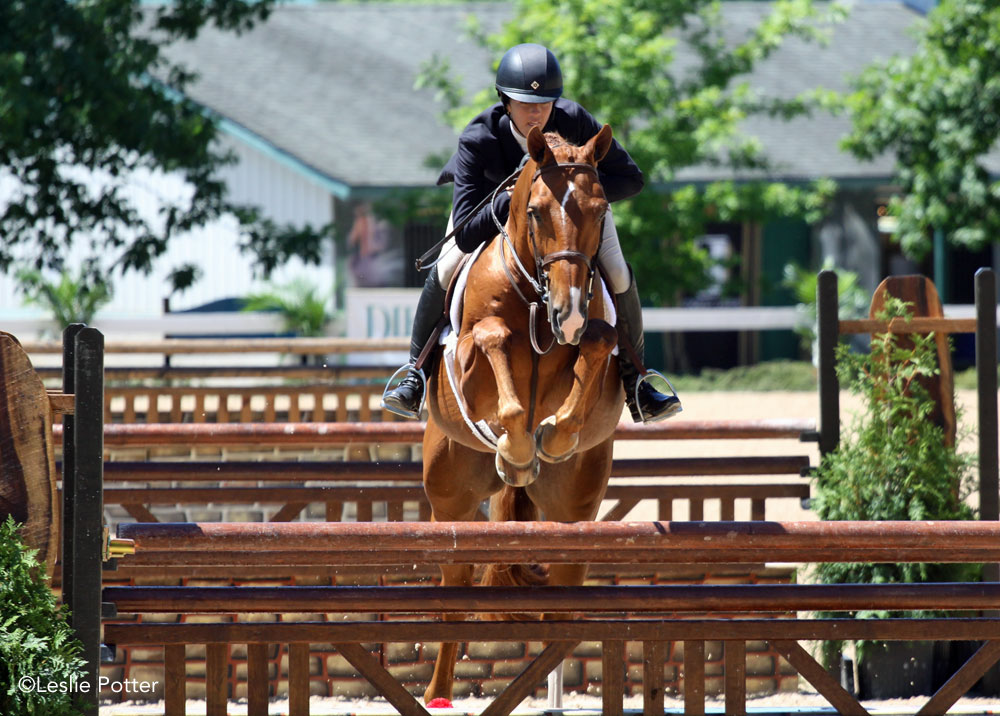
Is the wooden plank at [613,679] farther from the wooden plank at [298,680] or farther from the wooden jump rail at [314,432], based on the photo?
the wooden jump rail at [314,432]

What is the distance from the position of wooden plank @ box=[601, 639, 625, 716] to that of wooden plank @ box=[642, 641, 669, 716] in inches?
3.7

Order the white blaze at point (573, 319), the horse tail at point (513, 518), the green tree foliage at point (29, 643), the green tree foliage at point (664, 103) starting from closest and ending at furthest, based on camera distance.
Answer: the green tree foliage at point (29, 643) < the white blaze at point (573, 319) < the horse tail at point (513, 518) < the green tree foliage at point (664, 103)

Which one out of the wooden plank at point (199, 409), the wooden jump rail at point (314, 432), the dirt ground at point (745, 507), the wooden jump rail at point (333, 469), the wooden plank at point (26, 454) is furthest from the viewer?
the wooden plank at point (199, 409)

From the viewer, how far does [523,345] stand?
158 inches

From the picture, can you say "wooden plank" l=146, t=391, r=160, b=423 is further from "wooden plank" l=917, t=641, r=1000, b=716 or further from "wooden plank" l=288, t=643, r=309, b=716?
"wooden plank" l=917, t=641, r=1000, b=716

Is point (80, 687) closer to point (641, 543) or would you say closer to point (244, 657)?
point (641, 543)

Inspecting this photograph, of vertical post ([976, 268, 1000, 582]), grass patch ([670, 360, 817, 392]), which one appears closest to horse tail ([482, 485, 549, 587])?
vertical post ([976, 268, 1000, 582])

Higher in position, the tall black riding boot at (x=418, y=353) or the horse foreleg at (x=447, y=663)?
the tall black riding boot at (x=418, y=353)

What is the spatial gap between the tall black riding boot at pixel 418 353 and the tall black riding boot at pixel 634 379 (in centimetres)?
71

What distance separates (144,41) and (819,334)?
8243 millimetres

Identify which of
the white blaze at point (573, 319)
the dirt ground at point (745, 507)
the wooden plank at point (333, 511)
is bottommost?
the dirt ground at point (745, 507)

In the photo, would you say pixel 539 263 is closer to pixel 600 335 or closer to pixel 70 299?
pixel 600 335

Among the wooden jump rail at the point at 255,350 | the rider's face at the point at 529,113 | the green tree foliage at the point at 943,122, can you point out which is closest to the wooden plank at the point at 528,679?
the rider's face at the point at 529,113

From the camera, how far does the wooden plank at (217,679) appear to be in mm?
3412
